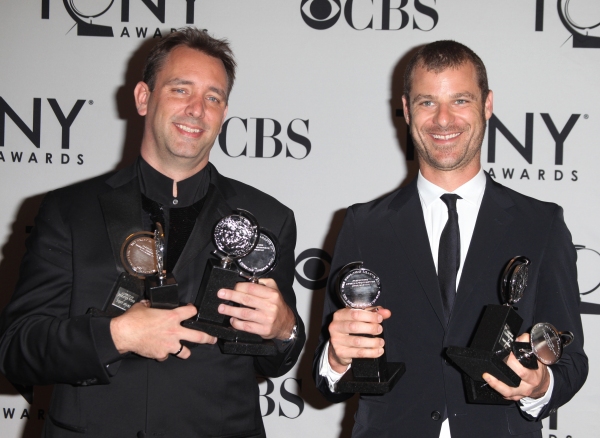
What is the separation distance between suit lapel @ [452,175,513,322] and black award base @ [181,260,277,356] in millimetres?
658

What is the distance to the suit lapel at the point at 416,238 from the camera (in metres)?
2.17

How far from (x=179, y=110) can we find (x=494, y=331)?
131 cm

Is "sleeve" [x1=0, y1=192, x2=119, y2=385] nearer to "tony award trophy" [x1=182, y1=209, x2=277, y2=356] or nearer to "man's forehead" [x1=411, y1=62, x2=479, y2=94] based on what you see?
"tony award trophy" [x1=182, y1=209, x2=277, y2=356]

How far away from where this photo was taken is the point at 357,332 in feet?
6.53

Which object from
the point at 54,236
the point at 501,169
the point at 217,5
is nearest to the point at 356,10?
the point at 217,5

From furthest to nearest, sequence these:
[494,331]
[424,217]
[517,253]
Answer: [424,217] < [517,253] < [494,331]

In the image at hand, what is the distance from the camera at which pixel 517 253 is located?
7.27 ft

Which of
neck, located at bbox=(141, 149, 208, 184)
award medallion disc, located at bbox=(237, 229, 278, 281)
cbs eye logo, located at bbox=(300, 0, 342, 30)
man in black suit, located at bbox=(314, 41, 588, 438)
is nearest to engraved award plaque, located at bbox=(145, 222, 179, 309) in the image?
award medallion disc, located at bbox=(237, 229, 278, 281)

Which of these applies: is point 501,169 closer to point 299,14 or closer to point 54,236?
point 299,14

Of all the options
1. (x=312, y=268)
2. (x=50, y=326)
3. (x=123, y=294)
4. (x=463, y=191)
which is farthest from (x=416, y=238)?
(x=312, y=268)

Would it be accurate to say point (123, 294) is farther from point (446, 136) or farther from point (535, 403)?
point (535, 403)

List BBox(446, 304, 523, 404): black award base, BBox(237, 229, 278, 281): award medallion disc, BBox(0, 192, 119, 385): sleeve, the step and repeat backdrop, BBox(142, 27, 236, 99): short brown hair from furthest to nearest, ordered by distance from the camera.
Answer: the step and repeat backdrop < BBox(142, 27, 236, 99): short brown hair < BBox(237, 229, 278, 281): award medallion disc < BBox(0, 192, 119, 385): sleeve < BBox(446, 304, 523, 404): black award base

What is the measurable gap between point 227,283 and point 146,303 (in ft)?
0.85

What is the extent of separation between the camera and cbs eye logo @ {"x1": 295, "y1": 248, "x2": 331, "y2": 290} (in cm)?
359
